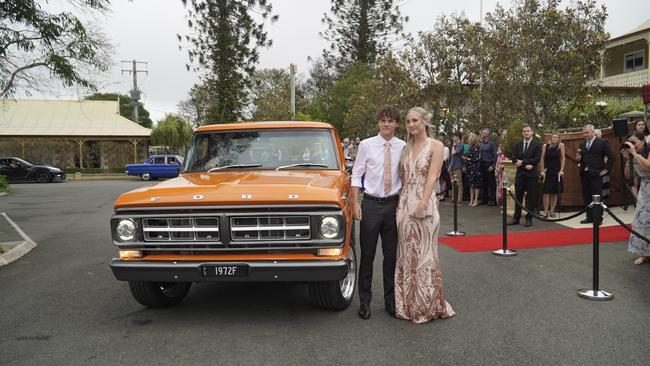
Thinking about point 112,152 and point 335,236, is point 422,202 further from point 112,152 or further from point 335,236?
point 112,152

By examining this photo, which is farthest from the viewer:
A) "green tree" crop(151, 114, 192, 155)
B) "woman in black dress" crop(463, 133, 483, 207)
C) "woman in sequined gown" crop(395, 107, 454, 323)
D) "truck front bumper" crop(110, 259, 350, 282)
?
"green tree" crop(151, 114, 192, 155)

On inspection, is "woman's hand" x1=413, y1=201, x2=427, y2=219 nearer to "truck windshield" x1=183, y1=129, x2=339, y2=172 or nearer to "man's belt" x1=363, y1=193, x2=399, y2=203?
"man's belt" x1=363, y1=193, x2=399, y2=203

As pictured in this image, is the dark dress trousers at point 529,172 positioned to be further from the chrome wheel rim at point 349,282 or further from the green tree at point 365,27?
the green tree at point 365,27

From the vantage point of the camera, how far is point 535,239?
29.0 feet

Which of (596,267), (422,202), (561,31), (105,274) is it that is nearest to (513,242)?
(596,267)

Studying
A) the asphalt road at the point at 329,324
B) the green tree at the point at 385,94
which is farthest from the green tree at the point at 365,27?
the asphalt road at the point at 329,324

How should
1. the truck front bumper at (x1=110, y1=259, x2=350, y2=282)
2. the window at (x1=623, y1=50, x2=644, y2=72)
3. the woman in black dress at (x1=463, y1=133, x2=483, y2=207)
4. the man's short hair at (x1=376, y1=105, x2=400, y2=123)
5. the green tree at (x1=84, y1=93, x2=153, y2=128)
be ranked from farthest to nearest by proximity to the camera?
the green tree at (x1=84, y1=93, x2=153, y2=128), the window at (x1=623, y1=50, x2=644, y2=72), the woman in black dress at (x1=463, y1=133, x2=483, y2=207), the man's short hair at (x1=376, y1=105, x2=400, y2=123), the truck front bumper at (x1=110, y1=259, x2=350, y2=282)

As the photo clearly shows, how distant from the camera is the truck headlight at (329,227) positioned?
14.2 ft

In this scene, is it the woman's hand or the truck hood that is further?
the woman's hand

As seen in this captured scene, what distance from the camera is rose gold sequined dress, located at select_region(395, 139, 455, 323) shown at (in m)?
4.68

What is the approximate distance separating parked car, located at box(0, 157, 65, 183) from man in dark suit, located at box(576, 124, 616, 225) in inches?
1169

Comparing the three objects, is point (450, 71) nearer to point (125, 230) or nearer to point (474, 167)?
point (474, 167)

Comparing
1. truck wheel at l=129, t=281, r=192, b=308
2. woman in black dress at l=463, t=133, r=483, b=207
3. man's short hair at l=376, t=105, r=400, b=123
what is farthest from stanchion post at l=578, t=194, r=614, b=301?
woman in black dress at l=463, t=133, r=483, b=207

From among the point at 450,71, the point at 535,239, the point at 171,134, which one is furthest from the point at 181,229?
the point at 171,134
